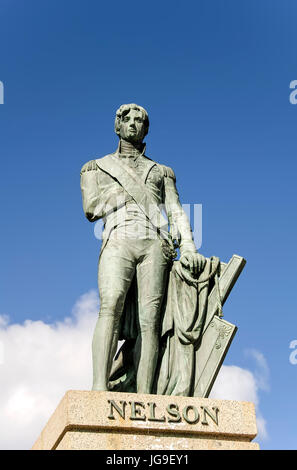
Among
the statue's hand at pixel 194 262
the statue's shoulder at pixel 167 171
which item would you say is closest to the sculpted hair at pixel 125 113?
the statue's shoulder at pixel 167 171

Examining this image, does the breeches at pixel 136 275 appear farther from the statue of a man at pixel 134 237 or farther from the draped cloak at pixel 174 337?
the draped cloak at pixel 174 337

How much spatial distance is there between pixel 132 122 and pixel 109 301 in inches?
118

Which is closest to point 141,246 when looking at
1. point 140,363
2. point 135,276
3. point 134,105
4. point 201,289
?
point 135,276

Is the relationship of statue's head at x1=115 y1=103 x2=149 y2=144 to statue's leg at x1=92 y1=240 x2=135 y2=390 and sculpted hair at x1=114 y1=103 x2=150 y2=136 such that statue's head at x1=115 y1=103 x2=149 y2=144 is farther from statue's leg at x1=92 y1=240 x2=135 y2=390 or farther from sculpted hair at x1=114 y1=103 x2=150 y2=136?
statue's leg at x1=92 y1=240 x2=135 y2=390

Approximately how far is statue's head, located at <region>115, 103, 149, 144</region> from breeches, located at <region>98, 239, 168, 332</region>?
1.81m

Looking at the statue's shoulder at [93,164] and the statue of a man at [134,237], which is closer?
the statue of a man at [134,237]

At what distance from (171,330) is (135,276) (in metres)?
0.89

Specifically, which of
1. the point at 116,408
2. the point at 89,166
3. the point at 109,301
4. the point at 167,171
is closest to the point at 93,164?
the point at 89,166

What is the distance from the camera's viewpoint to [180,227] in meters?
10.1

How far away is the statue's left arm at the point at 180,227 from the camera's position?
9.55 m

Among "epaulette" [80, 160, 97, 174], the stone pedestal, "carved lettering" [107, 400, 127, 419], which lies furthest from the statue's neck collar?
"carved lettering" [107, 400, 127, 419]
